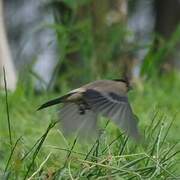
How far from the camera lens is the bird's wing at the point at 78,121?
434 centimetres

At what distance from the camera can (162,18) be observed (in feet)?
35.3

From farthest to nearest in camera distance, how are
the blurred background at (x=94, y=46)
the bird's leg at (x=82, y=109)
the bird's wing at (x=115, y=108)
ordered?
the blurred background at (x=94, y=46)
the bird's leg at (x=82, y=109)
the bird's wing at (x=115, y=108)

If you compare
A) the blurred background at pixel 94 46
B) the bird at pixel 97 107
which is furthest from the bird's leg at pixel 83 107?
the blurred background at pixel 94 46

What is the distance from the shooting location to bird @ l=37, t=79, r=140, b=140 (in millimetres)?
3939

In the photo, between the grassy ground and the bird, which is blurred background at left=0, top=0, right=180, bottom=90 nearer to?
the bird

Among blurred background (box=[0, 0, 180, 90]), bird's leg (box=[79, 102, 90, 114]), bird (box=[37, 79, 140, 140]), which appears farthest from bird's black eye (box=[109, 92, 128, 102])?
blurred background (box=[0, 0, 180, 90])

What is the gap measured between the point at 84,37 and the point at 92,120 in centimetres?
291

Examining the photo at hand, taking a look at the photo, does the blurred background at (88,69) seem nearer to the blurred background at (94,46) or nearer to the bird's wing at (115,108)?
the blurred background at (94,46)

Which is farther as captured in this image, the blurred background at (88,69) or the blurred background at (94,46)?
the blurred background at (94,46)

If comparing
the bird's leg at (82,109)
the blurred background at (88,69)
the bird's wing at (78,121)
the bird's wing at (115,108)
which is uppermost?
the bird's wing at (115,108)

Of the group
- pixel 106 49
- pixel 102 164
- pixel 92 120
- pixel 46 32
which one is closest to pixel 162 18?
pixel 46 32

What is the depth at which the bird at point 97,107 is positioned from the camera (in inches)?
155

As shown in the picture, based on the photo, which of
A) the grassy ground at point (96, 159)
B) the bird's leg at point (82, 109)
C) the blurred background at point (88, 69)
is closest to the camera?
the grassy ground at point (96, 159)

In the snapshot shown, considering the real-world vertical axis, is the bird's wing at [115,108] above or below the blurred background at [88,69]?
above
